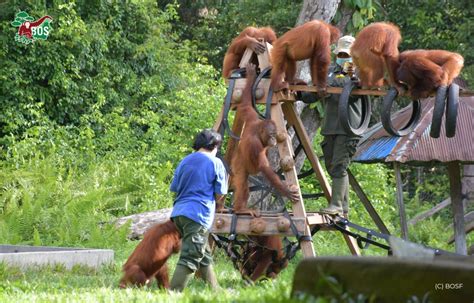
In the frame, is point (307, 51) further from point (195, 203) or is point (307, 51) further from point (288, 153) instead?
point (195, 203)

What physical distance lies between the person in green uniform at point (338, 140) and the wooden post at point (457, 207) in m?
4.85

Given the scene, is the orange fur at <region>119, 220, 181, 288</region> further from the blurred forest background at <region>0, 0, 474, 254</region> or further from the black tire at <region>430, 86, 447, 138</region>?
the blurred forest background at <region>0, 0, 474, 254</region>

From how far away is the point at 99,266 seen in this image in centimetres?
963

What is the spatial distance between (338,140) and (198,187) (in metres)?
1.98

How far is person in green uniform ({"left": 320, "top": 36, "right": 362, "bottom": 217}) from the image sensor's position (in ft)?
28.4

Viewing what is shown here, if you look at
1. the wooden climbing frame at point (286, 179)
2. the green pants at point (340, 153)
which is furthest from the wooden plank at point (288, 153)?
the green pants at point (340, 153)

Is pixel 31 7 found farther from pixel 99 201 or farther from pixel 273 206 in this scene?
pixel 273 206

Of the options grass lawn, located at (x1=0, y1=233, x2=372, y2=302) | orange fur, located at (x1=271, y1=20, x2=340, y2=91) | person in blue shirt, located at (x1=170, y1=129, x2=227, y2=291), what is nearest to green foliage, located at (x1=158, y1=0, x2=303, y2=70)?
grass lawn, located at (x1=0, y1=233, x2=372, y2=302)

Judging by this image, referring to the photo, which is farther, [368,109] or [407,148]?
[407,148]

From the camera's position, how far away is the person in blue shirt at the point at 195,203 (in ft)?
23.6

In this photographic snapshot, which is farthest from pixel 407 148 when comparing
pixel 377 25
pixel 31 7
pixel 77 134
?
pixel 31 7

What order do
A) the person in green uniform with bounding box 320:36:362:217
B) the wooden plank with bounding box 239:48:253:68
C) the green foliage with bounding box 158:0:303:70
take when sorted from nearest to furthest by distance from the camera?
the person in green uniform with bounding box 320:36:362:217 → the wooden plank with bounding box 239:48:253:68 → the green foliage with bounding box 158:0:303:70

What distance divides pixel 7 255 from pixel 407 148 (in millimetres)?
6003

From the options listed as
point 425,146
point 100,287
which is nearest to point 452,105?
point 100,287
